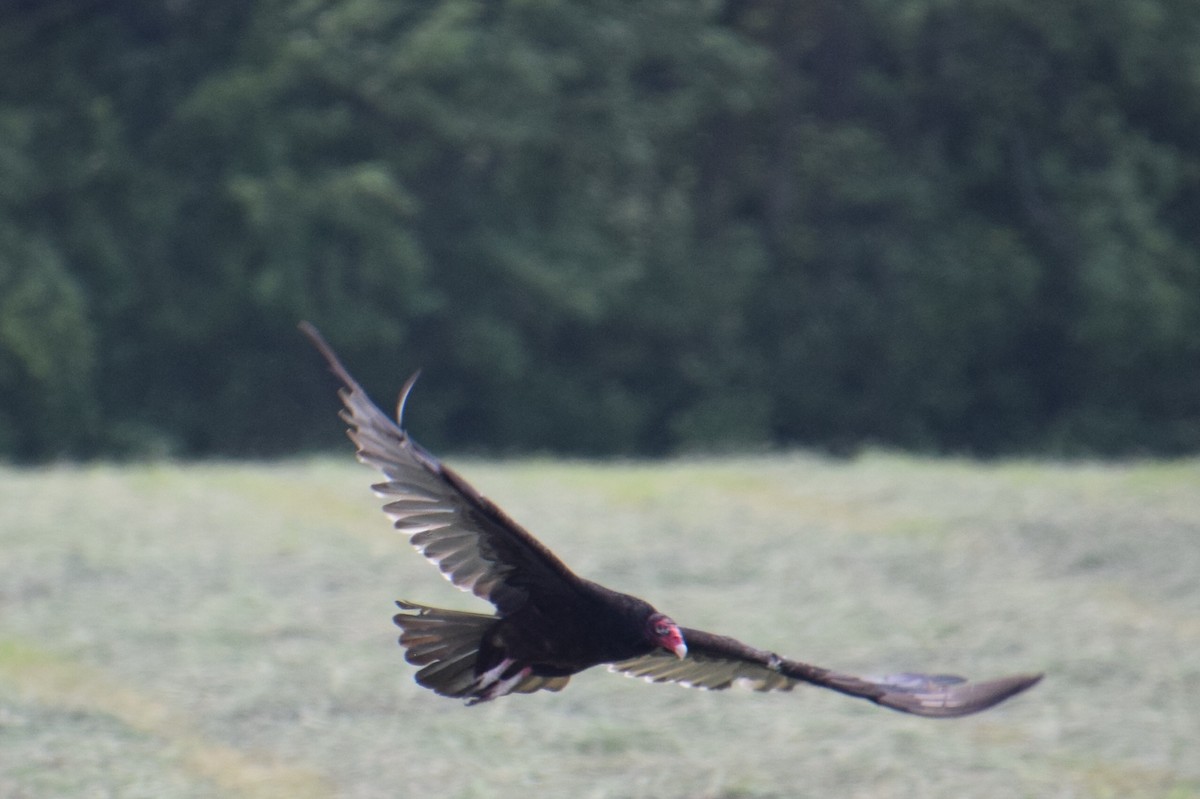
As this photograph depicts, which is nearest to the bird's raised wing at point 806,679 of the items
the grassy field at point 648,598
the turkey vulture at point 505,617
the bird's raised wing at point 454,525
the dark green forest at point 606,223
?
the turkey vulture at point 505,617

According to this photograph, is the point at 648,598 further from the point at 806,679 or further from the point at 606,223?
the point at 606,223

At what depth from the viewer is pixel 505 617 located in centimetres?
286

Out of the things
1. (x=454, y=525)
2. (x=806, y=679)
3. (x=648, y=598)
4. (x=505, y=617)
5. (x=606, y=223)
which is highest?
(x=606, y=223)

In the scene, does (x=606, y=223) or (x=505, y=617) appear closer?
(x=505, y=617)

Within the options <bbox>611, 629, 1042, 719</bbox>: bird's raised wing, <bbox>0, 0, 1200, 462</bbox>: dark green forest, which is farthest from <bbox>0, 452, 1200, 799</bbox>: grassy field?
<bbox>0, 0, 1200, 462</bbox>: dark green forest

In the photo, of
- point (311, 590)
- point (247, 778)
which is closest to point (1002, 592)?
point (311, 590)

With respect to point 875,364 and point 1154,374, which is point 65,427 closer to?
point 875,364

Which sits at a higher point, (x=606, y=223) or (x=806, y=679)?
(x=606, y=223)

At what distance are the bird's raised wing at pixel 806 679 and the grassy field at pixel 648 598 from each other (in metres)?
1.35

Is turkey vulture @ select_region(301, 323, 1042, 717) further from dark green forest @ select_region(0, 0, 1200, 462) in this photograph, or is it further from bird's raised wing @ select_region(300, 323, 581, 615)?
dark green forest @ select_region(0, 0, 1200, 462)

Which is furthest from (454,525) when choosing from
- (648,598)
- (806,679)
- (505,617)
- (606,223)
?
(606,223)

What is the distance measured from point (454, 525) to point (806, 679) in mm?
706

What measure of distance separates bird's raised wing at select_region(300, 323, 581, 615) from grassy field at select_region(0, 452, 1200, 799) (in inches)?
70.8

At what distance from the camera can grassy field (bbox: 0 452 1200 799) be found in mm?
4742
